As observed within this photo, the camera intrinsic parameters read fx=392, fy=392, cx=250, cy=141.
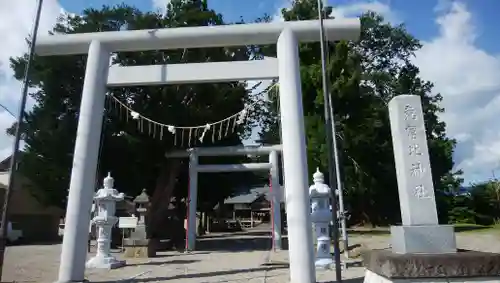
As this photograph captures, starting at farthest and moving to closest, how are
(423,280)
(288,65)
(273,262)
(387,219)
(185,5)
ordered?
(387,219)
(185,5)
(273,262)
(288,65)
(423,280)

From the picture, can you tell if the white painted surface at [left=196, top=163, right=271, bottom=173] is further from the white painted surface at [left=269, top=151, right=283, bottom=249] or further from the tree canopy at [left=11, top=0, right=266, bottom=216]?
the tree canopy at [left=11, top=0, right=266, bottom=216]

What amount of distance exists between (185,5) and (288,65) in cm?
1119

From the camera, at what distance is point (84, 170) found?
7.66 m

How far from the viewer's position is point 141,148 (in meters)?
15.4

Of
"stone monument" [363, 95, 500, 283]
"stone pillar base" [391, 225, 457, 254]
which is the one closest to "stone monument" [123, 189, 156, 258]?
"stone monument" [363, 95, 500, 283]

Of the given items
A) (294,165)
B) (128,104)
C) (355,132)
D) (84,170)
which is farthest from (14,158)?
(355,132)

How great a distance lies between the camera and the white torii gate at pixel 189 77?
7.22 m

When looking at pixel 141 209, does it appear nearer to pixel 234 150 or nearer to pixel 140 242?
pixel 140 242

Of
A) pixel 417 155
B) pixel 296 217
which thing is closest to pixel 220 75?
pixel 296 217

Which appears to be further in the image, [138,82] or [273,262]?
[273,262]

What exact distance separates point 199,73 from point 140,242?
23.9 ft

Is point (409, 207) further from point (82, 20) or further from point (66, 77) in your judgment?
point (82, 20)

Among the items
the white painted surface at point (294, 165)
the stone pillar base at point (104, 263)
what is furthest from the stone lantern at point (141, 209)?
→ the white painted surface at point (294, 165)

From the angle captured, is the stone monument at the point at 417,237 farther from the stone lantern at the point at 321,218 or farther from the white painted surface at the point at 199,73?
the stone lantern at the point at 321,218
